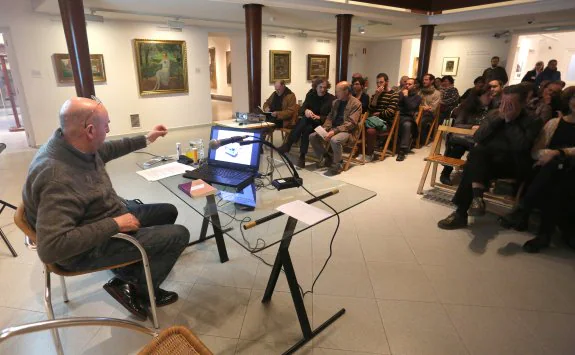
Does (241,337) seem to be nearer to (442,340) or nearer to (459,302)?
(442,340)

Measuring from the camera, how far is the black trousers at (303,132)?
4.92 meters

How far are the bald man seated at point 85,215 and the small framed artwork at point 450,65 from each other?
410 inches

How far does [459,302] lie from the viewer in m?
2.05

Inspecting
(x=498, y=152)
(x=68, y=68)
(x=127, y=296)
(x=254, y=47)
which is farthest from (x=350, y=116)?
(x=68, y=68)

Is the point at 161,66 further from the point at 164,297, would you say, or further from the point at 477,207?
the point at 477,207

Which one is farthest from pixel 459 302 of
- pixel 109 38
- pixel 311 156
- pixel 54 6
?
pixel 109 38

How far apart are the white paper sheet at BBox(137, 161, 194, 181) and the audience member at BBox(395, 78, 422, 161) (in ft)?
12.5

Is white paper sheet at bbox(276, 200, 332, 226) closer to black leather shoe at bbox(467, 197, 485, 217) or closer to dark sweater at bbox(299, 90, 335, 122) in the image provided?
black leather shoe at bbox(467, 197, 485, 217)

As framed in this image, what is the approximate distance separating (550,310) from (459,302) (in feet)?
1.73

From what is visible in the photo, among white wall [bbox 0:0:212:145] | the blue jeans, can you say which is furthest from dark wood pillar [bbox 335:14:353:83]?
the blue jeans

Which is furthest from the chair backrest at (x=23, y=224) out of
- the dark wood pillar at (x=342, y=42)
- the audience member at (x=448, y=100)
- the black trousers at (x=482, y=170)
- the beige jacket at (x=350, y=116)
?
the audience member at (x=448, y=100)

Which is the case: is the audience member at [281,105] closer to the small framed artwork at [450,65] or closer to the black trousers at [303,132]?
the black trousers at [303,132]

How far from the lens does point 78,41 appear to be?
13.5 ft

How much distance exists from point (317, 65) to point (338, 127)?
6.10 metres
